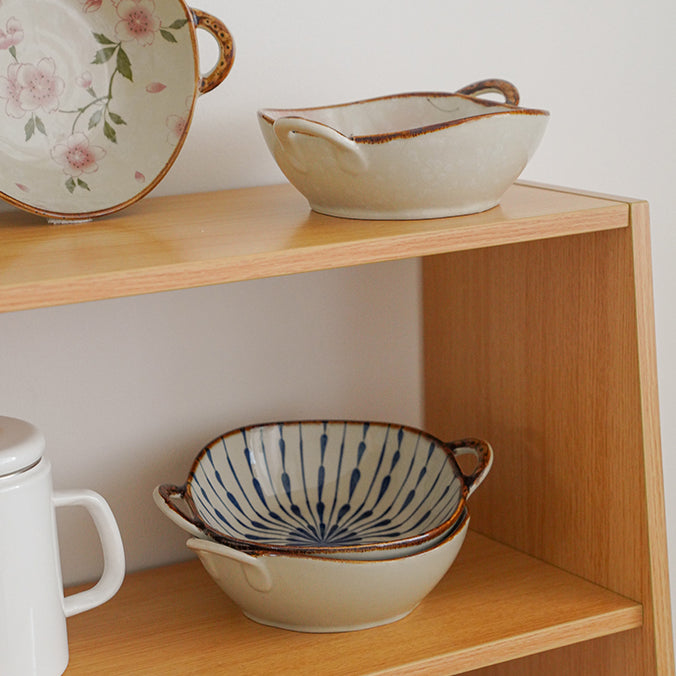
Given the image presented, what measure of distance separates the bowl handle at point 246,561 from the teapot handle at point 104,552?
2.6 inches

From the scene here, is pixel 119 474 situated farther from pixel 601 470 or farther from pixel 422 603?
pixel 601 470

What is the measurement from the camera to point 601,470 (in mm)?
922

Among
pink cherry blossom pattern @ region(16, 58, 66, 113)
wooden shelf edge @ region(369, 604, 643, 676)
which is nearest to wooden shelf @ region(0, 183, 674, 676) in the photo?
wooden shelf edge @ region(369, 604, 643, 676)

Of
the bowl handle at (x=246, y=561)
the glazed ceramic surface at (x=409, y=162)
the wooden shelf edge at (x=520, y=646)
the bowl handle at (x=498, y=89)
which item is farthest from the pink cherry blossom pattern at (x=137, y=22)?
the wooden shelf edge at (x=520, y=646)

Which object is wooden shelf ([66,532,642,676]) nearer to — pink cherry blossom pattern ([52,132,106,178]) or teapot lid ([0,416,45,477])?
teapot lid ([0,416,45,477])

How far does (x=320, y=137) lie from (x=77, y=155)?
0.77 ft

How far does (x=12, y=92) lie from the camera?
0.84 meters

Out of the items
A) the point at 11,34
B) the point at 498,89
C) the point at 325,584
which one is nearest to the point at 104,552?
the point at 325,584

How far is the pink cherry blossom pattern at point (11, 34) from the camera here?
0.83m

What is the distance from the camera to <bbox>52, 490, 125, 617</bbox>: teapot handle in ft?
2.71

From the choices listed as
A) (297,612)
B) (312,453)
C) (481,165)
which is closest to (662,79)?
(481,165)

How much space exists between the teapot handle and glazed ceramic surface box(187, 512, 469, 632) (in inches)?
2.6

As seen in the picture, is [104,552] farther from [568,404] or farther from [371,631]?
[568,404]

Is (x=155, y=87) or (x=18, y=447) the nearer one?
(x=18, y=447)
